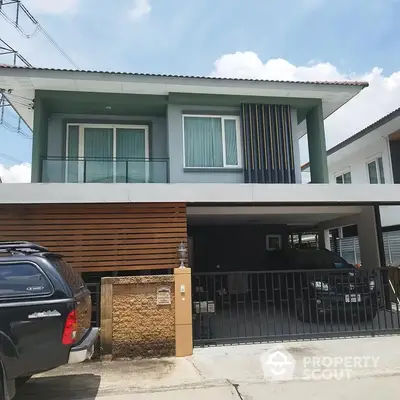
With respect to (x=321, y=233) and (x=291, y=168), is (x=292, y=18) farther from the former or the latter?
(x=321, y=233)

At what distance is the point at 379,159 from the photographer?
15734mm

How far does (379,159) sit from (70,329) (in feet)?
48.1

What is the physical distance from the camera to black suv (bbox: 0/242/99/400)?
4160mm

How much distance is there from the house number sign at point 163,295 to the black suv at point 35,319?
92.6 inches

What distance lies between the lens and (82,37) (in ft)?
38.9

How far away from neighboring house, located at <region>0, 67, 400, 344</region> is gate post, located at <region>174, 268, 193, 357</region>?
4.6 inches

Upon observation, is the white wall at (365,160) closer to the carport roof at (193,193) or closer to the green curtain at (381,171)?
the green curtain at (381,171)

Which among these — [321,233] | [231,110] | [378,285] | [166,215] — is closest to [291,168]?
[231,110]

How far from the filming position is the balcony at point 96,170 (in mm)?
9406

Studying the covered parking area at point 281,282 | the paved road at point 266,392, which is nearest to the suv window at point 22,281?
the paved road at point 266,392

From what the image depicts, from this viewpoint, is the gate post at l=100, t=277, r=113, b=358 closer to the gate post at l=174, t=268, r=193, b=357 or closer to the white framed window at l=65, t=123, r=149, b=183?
the gate post at l=174, t=268, r=193, b=357

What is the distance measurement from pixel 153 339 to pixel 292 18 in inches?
298

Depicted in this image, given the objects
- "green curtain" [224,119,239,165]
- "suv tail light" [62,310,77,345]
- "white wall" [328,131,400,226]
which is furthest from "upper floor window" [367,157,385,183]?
"suv tail light" [62,310,77,345]

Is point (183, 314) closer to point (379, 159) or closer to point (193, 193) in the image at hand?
point (193, 193)
